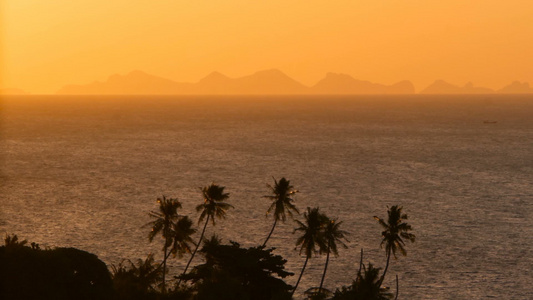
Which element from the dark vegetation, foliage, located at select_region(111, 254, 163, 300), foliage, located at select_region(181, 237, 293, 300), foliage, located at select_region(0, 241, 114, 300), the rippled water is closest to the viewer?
foliage, located at select_region(0, 241, 114, 300)

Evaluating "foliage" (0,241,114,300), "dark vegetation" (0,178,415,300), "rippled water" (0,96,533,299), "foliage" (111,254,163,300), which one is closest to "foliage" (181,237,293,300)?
"dark vegetation" (0,178,415,300)

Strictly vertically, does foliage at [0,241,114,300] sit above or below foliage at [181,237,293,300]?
above

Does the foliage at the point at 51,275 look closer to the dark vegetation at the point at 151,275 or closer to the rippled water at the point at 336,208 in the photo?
the dark vegetation at the point at 151,275

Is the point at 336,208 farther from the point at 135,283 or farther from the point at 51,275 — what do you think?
the point at 51,275

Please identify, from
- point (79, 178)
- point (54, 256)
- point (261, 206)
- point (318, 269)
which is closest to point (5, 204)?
point (79, 178)

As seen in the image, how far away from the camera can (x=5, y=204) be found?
12794cm

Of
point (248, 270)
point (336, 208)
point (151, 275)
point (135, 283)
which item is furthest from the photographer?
point (336, 208)

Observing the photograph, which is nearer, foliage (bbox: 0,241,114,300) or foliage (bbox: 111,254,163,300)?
foliage (bbox: 0,241,114,300)

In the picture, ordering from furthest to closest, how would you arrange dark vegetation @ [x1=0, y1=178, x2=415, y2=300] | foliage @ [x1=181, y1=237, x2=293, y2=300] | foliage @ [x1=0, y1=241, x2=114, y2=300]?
foliage @ [x1=181, y1=237, x2=293, y2=300] → dark vegetation @ [x1=0, y1=178, x2=415, y2=300] → foliage @ [x1=0, y1=241, x2=114, y2=300]

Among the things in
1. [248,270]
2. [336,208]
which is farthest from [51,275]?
[336,208]

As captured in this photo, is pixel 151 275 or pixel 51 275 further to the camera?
pixel 151 275

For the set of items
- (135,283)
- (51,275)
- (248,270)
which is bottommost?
(135,283)

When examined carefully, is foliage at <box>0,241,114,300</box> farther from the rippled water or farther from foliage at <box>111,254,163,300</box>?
the rippled water

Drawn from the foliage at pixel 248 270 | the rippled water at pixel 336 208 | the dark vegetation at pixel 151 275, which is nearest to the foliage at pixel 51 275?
the dark vegetation at pixel 151 275
